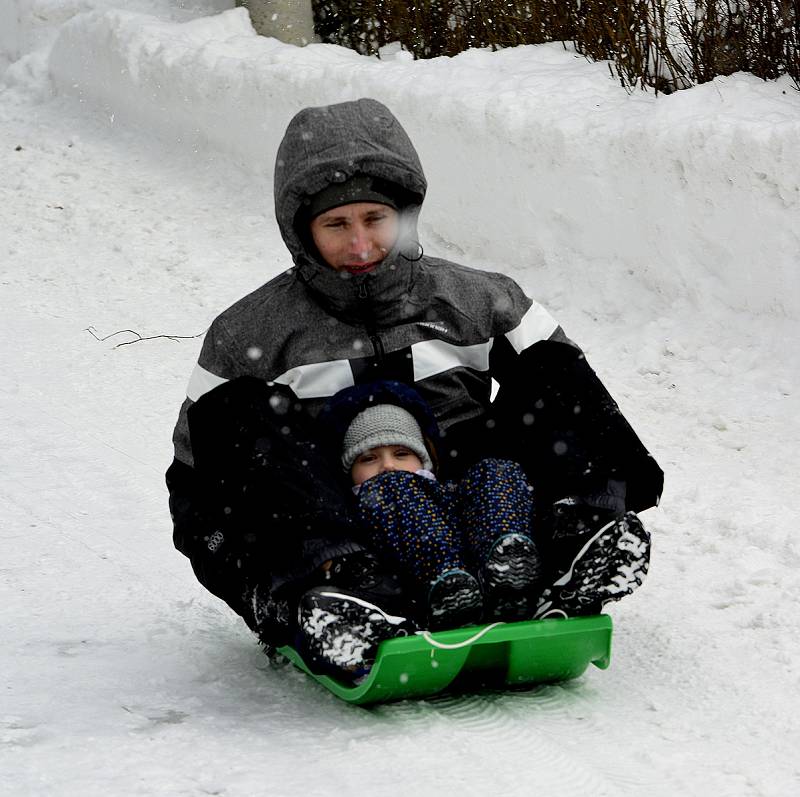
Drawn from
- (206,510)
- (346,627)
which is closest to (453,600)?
(346,627)

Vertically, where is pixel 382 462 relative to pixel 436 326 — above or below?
below

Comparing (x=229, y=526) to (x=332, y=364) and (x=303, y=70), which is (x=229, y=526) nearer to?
(x=332, y=364)

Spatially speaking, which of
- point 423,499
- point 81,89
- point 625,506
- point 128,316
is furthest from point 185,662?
point 81,89

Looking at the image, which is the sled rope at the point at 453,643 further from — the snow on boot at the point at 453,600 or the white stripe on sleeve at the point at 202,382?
the white stripe on sleeve at the point at 202,382

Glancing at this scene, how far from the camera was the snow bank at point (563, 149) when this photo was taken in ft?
16.7

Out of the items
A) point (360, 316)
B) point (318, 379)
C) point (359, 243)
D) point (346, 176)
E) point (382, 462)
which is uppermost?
point (346, 176)

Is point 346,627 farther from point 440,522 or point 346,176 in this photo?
point 346,176

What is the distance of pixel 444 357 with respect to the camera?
3025 millimetres

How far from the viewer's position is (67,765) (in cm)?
224

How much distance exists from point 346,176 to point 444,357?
470mm

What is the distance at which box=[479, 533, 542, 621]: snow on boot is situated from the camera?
261cm

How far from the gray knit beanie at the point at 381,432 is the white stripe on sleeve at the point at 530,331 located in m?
0.31

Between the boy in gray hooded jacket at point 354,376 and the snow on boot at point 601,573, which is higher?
the boy in gray hooded jacket at point 354,376

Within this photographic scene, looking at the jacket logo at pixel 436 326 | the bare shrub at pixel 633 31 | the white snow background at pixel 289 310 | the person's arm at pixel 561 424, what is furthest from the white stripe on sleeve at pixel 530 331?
the bare shrub at pixel 633 31
